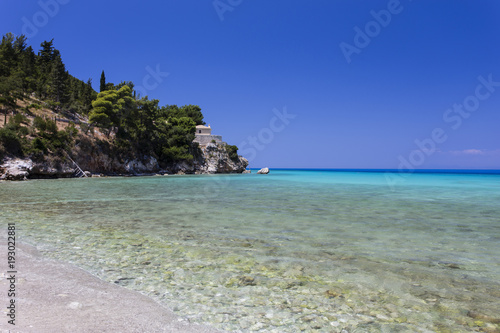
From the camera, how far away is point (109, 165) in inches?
2224

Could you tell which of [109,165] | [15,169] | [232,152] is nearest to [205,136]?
[232,152]

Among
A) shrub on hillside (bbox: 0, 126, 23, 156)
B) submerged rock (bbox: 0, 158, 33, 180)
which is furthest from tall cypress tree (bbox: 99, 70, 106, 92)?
submerged rock (bbox: 0, 158, 33, 180)

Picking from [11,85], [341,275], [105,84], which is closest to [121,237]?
[341,275]

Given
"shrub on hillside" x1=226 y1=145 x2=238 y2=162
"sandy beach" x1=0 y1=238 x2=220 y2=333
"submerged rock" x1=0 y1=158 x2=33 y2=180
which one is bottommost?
"sandy beach" x1=0 y1=238 x2=220 y2=333

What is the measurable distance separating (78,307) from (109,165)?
58.7 metres

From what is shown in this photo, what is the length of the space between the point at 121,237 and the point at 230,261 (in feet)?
11.4

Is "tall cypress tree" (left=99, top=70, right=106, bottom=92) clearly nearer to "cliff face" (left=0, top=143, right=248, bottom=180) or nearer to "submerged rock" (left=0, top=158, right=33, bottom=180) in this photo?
"cliff face" (left=0, top=143, right=248, bottom=180)

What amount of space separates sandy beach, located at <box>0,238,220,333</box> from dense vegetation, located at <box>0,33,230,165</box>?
45.0 metres

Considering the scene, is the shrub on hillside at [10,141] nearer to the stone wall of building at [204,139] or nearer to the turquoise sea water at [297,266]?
the turquoise sea water at [297,266]

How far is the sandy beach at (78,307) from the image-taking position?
3.05m

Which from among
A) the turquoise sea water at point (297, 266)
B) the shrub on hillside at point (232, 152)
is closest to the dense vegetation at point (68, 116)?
the shrub on hillside at point (232, 152)

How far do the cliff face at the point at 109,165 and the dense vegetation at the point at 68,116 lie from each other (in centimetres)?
163

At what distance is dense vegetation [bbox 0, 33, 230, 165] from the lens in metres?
44.9

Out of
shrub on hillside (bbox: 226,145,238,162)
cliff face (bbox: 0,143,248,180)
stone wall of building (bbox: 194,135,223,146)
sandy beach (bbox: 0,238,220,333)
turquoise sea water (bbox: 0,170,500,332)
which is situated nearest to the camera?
sandy beach (bbox: 0,238,220,333)
